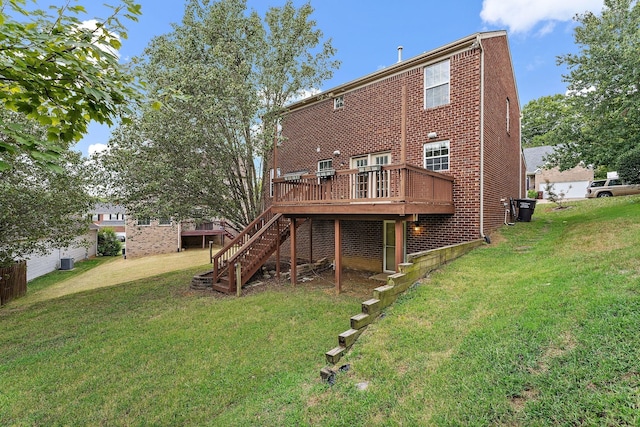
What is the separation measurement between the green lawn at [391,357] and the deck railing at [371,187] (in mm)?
2033

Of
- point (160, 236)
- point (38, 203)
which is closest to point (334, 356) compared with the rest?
point (38, 203)

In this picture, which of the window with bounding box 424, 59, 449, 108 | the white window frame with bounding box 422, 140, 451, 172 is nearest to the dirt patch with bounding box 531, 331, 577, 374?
the white window frame with bounding box 422, 140, 451, 172

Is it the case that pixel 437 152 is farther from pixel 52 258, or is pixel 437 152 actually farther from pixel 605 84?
pixel 52 258

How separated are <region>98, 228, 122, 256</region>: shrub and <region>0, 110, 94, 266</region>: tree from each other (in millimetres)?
16679

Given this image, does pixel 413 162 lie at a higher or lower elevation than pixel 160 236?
higher

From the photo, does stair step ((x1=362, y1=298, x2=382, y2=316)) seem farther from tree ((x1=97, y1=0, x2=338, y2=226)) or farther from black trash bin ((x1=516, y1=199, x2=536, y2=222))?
black trash bin ((x1=516, y1=199, x2=536, y2=222))

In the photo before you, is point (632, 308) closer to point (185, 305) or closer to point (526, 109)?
point (185, 305)

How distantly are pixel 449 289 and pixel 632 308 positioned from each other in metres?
2.59

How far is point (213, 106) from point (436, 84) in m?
7.39

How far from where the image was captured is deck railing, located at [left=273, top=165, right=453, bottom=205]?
266 inches

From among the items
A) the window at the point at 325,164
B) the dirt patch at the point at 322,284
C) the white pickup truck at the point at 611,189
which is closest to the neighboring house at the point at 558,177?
the white pickup truck at the point at 611,189

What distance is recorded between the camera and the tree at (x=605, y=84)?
984 cm

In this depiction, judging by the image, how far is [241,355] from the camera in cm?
505

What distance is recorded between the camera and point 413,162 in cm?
1002
